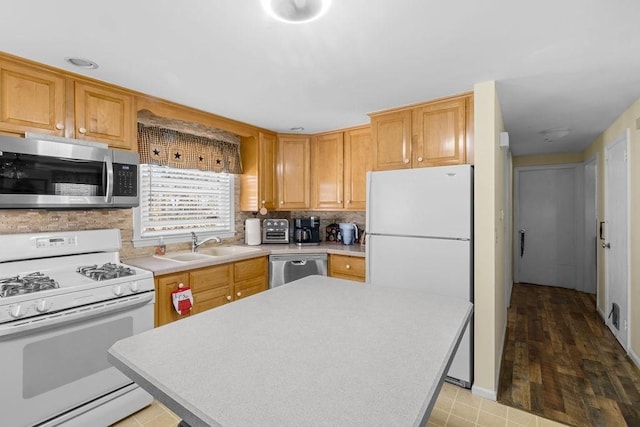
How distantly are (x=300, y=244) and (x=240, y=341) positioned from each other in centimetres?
258

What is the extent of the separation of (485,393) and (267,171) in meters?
2.80

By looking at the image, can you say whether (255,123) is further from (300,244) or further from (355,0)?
(355,0)

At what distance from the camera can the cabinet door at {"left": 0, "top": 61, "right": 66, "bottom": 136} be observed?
6.00 ft

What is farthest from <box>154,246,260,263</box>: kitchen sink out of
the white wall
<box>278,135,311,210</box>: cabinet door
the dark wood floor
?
the dark wood floor

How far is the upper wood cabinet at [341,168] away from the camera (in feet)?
11.0

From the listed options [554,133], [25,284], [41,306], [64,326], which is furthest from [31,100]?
[554,133]

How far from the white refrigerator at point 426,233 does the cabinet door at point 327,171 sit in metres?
0.85

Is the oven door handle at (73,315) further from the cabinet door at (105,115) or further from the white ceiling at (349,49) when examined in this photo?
the white ceiling at (349,49)

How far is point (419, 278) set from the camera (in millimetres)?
2434

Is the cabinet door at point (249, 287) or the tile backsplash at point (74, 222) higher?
the tile backsplash at point (74, 222)

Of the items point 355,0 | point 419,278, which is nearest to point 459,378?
point 419,278

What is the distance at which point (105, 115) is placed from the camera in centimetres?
225

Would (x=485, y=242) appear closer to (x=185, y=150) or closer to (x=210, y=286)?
(x=210, y=286)

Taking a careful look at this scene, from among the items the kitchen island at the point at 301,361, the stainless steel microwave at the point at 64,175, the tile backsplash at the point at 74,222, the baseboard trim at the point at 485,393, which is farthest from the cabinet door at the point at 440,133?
the tile backsplash at the point at 74,222
